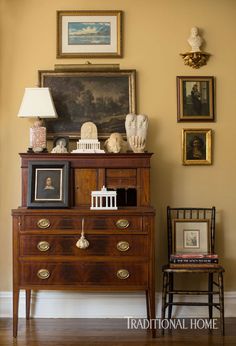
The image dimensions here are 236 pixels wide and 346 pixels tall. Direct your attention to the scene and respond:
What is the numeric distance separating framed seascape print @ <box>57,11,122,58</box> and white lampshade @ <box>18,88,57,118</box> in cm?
44

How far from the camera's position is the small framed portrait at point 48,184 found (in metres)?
3.97

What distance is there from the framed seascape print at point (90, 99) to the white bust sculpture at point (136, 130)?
0.17m

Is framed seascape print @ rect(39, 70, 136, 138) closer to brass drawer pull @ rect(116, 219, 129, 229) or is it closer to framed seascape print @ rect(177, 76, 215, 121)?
framed seascape print @ rect(177, 76, 215, 121)

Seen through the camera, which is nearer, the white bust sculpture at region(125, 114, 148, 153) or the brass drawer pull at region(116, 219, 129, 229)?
the brass drawer pull at region(116, 219, 129, 229)

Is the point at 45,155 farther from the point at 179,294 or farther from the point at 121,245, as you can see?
the point at 179,294

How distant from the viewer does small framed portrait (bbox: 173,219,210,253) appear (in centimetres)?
424

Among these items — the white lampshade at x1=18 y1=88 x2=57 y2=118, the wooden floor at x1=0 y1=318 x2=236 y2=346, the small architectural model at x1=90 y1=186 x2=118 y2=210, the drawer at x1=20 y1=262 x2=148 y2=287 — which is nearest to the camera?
the wooden floor at x1=0 y1=318 x2=236 y2=346

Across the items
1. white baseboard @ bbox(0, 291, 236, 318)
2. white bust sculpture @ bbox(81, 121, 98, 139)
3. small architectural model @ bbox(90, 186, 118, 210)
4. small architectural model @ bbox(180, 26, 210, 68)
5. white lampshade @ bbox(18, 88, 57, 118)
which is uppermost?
small architectural model @ bbox(180, 26, 210, 68)

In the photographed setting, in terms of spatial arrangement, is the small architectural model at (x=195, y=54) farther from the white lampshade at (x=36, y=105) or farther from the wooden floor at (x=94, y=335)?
the wooden floor at (x=94, y=335)

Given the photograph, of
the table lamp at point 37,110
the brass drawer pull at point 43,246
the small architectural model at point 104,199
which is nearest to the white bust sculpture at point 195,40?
the table lamp at point 37,110

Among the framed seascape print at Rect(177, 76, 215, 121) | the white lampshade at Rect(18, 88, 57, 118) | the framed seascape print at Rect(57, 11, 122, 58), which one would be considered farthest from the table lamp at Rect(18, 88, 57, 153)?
the framed seascape print at Rect(177, 76, 215, 121)

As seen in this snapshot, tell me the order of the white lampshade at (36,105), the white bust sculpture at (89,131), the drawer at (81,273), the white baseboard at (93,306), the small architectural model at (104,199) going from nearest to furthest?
the drawer at (81,273)
the small architectural model at (104,199)
the white lampshade at (36,105)
the white bust sculpture at (89,131)
the white baseboard at (93,306)

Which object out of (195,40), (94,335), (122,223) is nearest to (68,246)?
(122,223)

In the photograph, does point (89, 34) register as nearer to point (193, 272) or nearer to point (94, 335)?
point (193, 272)
